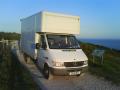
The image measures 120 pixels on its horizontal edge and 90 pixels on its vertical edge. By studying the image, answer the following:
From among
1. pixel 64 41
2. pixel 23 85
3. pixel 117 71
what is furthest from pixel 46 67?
pixel 117 71

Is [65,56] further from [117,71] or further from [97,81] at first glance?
[117,71]

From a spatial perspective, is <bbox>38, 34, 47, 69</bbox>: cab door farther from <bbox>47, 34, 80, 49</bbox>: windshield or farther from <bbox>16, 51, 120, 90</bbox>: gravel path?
<bbox>16, 51, 120, 90</bbox>: gravel path

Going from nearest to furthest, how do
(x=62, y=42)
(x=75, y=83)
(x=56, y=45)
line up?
(x=75, y=83), (x=56, y=45), (x=62, y=42)

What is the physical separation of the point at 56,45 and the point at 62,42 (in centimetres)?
47

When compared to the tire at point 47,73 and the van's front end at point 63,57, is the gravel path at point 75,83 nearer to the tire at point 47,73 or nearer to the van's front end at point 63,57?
the tire at point 47,73

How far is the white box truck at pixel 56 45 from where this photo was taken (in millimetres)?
9977

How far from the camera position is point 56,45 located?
436 inches

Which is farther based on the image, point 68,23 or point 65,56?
point 68,23

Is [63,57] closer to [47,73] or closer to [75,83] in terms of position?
[47,73]

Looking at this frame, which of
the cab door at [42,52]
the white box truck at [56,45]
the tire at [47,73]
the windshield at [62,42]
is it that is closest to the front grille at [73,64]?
the white box truck at [56,45]

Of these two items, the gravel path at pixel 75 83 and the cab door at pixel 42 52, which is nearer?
the gravel path at pixel 75 83

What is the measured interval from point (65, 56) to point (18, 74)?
7.04ft

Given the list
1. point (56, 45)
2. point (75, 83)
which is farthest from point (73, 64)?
point (56, 45)

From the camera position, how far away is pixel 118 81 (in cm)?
1043
